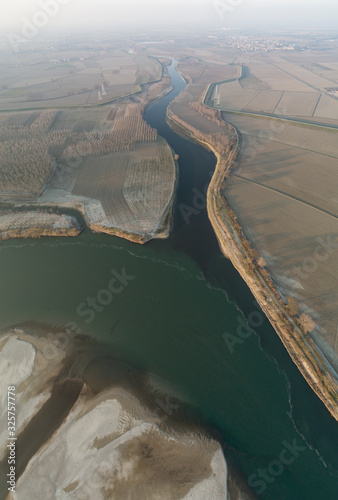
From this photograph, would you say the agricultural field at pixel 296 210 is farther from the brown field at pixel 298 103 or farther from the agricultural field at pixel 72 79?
the agricultural field at pixel 72 79

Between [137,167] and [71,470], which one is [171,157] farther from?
[71,470]

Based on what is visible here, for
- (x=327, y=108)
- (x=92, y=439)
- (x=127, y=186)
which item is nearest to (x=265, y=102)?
(x=327, y=108)

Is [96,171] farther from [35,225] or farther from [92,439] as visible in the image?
[92,439]

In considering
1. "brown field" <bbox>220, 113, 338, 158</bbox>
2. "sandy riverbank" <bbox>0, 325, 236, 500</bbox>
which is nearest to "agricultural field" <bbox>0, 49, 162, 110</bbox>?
"brown field" <bbox>220, 113, 338, 158</bbox>

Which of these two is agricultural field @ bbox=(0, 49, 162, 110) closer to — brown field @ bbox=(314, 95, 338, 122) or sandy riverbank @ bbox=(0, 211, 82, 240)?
sandy riverbank @ bbox=(0, 211, 82, 240)

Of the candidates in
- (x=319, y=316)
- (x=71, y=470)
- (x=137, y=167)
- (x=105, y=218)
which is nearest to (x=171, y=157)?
(x=137, y=167)
